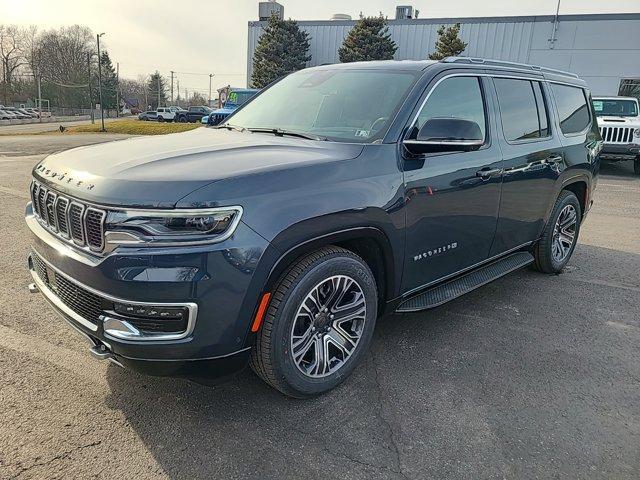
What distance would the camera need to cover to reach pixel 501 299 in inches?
173

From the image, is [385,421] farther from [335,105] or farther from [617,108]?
[617,108]

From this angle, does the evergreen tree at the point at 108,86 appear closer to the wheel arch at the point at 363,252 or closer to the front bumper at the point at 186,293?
the wheel arch at the point at 363,252

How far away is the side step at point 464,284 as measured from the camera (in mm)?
3264

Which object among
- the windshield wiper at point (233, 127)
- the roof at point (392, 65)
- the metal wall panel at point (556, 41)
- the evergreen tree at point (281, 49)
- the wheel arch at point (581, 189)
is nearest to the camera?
the roof at point (392, 65)

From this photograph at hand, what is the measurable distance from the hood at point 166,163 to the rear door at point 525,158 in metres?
1.59

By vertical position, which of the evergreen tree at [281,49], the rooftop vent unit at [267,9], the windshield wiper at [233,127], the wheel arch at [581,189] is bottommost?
the wheel arch at [581,189]

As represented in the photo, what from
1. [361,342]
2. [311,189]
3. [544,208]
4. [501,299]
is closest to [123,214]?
[311,189]

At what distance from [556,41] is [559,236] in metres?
25.5

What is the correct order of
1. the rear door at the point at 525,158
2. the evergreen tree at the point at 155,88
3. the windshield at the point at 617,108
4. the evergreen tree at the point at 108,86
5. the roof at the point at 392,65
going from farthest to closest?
the evergreen tree at the point at 155,88 < the evergreen tree at the point at 108,86 < the windshield at the point at 617,108 < the rear door at the point at 525,158 < the roof at the point at 392,65

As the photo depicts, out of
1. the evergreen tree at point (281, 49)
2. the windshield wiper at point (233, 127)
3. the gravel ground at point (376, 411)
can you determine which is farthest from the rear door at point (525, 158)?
the evergreen tree at point (281, 49)

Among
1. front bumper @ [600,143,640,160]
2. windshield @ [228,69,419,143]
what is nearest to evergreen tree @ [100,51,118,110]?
front bumper @ [600,143,640,160]

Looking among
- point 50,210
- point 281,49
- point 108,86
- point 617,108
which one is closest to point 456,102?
point 50,210

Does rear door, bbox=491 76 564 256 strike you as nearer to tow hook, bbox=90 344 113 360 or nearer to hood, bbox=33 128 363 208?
hood, bbox=33 128 363 208

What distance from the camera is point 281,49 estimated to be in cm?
3197
